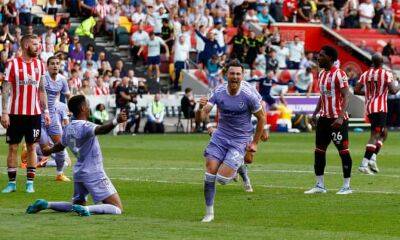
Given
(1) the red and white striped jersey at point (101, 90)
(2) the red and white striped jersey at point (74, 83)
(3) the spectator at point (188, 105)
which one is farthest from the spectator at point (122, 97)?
(2) the red and white striped jersey at point (74, 83)

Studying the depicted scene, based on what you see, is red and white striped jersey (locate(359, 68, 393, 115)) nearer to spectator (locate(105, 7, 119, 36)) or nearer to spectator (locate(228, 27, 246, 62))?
spectator (locate(228, 27, 246, 62))

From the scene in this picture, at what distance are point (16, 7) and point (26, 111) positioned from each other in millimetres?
→ 24601

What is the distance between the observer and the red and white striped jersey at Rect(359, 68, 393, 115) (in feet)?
78.4

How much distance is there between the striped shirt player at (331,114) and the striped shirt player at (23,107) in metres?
4.43

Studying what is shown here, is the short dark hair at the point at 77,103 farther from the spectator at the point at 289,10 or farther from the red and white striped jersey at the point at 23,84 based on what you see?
the spectator at the point at 289,10

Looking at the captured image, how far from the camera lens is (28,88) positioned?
19.2 metres

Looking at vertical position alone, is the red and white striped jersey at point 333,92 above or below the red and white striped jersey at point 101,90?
above

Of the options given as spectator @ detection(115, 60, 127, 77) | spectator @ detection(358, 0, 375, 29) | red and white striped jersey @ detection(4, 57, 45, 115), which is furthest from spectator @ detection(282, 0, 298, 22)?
red and white striped jersey @ detection(4, 57, 45, 115)

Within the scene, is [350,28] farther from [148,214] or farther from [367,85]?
[148,214]

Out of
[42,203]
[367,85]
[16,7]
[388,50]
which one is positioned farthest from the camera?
[388,50]

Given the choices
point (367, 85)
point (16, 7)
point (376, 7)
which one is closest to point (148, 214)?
point (367, 85)

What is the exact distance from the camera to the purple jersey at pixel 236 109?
15656 mm

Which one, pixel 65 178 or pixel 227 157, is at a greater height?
pixel 227 157

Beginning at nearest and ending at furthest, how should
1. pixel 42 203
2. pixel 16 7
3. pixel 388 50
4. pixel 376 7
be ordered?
1. pixel 42 203
2. pixel 16 7
3. pixel 388 50
4. pixel 376 7
